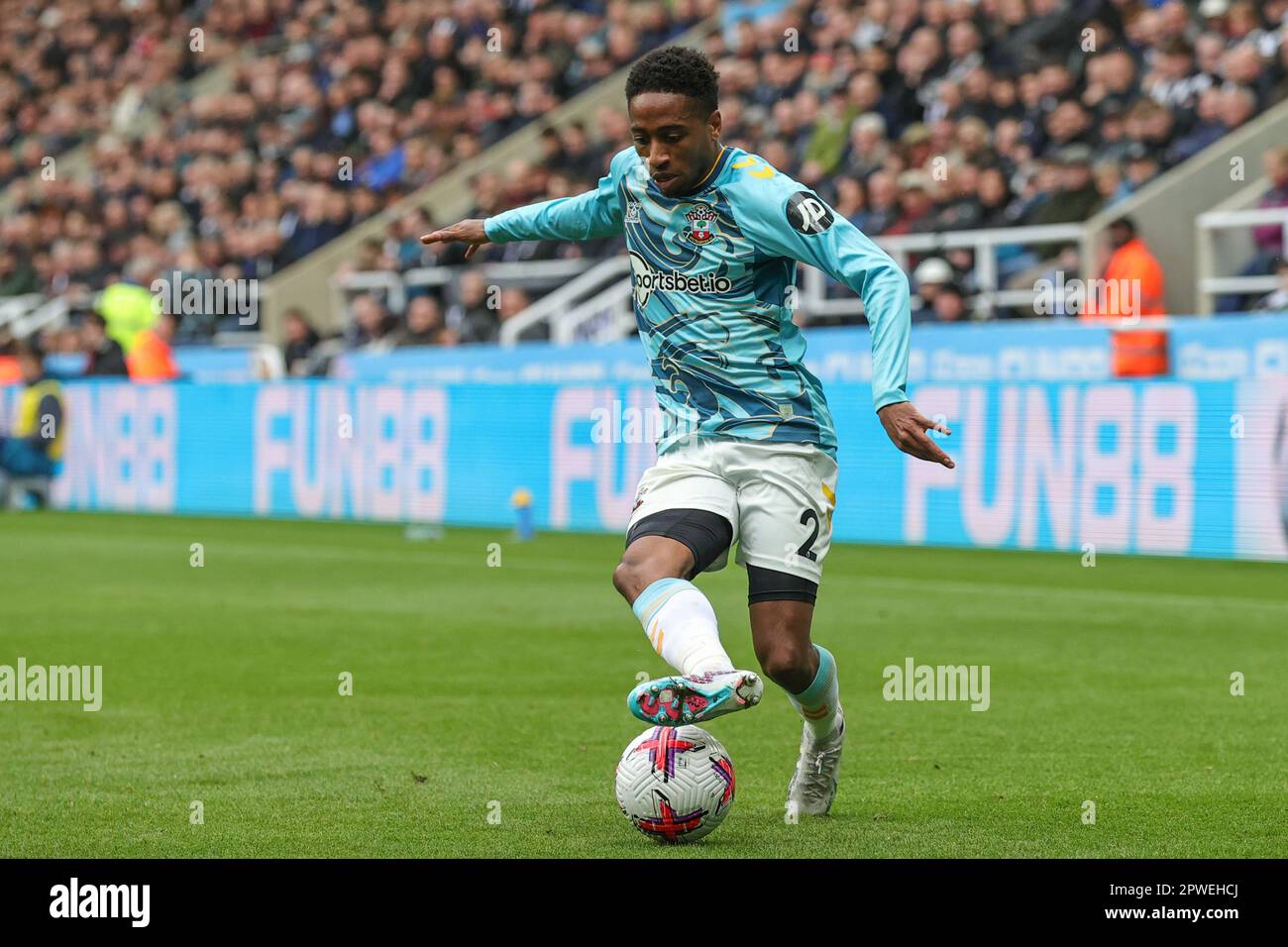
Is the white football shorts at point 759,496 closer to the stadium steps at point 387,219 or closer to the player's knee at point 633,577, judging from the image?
the player's knee at point 633,577

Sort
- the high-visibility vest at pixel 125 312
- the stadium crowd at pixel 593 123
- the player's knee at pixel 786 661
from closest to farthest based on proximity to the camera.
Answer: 1. the player's knee at pixel 786 661
2. the stadium crowd at pixel 593 123
3. the high-visibility vest at pixel 125 312

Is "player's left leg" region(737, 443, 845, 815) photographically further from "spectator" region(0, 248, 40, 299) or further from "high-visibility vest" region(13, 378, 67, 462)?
"spectator" region(0, 248, 40, 299)

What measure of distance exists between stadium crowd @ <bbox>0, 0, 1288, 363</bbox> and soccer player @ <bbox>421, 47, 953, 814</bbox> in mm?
10805

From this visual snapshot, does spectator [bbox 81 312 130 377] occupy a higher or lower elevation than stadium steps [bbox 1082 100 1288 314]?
lower

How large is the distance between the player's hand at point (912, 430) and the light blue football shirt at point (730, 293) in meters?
0.57

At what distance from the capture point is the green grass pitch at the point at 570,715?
6066 mm

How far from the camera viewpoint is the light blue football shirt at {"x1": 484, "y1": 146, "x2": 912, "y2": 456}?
5.99m

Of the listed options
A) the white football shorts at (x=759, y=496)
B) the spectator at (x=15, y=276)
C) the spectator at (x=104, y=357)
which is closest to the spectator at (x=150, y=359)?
the spectator at (x=104, y=357)

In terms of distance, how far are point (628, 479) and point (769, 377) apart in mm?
11695

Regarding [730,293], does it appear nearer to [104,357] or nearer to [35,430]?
[35,430]

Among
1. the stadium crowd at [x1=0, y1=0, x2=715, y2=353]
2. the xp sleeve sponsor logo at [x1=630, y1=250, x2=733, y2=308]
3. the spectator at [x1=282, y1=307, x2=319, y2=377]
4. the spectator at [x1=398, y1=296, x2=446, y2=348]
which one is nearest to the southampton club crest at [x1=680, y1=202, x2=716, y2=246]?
the xp sleeve sponsor logo at [x1=630, y1=250, x2=733, y2=308]

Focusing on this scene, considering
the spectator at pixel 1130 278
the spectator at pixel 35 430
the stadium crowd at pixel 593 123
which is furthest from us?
the spectator at pixel 35 430

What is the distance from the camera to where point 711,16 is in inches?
993

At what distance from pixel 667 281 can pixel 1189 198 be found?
1185 cm
